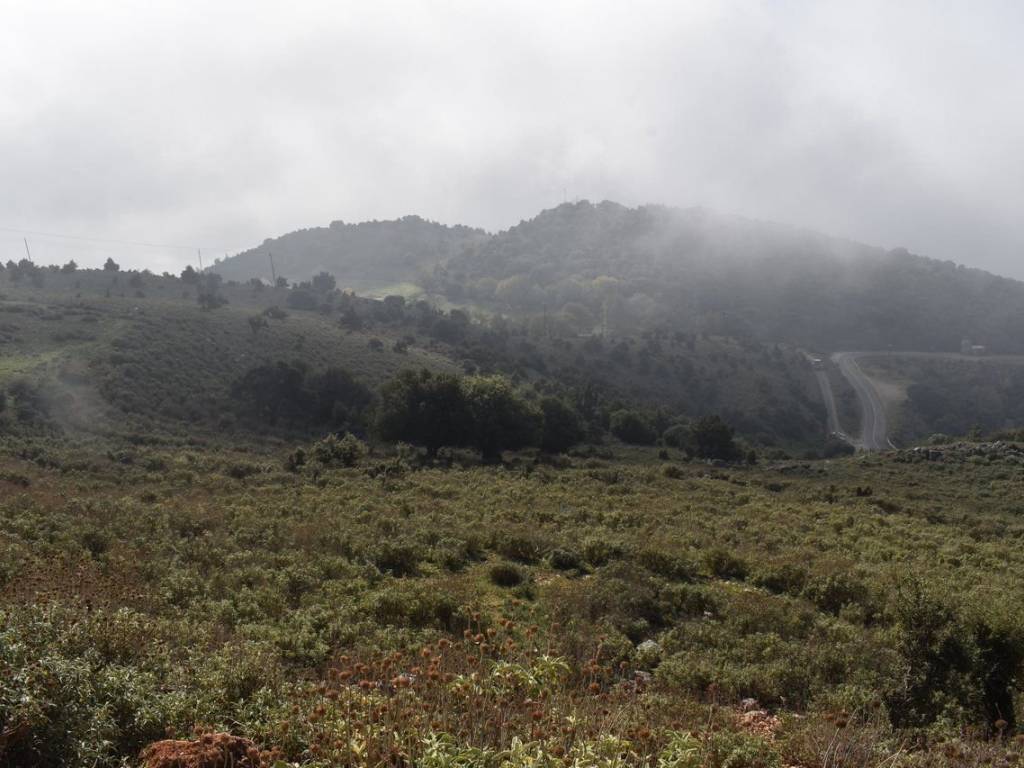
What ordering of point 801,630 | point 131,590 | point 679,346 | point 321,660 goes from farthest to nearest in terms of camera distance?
point 679,346, point 801,630, point 131,590, point 321,660

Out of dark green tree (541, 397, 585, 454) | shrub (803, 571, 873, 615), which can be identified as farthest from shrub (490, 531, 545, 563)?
dark green tree (541, 397, 585, 454)

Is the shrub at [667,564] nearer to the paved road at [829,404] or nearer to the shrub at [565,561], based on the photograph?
the shrub at [565,561]

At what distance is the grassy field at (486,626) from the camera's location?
4.97 m

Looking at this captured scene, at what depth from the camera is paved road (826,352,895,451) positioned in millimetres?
86000

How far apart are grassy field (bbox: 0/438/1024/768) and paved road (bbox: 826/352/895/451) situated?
214 ft

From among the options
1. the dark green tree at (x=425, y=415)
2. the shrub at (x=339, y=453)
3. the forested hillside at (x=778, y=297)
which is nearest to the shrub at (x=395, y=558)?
the shrub at (x=339, y=453)

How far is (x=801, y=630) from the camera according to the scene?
10961mm

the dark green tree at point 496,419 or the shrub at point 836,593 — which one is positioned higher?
the dark green tree at point 496,419

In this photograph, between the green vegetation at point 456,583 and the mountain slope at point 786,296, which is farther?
the mountain slope at point 786,296

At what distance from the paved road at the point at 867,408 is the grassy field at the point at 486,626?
65264mm

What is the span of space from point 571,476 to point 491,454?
418 inches

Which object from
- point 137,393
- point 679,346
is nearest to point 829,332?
point 679,346

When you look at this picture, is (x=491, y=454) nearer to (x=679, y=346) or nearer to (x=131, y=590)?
(x=131, y=590)

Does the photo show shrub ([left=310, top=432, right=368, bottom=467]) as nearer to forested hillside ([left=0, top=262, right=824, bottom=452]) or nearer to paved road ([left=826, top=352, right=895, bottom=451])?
forested hillside ([left=0, top=262, right=824, bottom=452])
